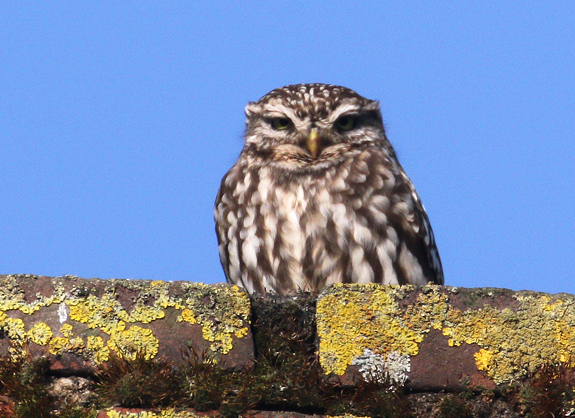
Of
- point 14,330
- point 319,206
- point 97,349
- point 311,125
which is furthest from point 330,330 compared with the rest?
point 311,125

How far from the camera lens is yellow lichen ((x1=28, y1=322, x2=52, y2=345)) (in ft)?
8.32

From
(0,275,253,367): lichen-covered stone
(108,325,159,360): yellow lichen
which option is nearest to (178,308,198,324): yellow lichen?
(0,275,253,367): lichen-covered stone

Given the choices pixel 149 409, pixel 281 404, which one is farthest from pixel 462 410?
pixel 149 409

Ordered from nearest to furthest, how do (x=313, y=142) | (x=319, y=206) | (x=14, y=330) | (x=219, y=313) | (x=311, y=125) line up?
(x=14, y=330)
(x=219, y=313)
(x=319, y=206)
(x=313, y=142)
(x=311, y=125)

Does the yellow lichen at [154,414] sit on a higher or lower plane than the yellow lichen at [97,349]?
lower

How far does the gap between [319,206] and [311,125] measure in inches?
28.2

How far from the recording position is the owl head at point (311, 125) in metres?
5.00

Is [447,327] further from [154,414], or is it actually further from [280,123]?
[280,123]

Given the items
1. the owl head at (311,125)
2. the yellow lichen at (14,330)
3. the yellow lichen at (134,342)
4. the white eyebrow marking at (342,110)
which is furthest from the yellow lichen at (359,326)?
the white eyebrow marking at (342,110)

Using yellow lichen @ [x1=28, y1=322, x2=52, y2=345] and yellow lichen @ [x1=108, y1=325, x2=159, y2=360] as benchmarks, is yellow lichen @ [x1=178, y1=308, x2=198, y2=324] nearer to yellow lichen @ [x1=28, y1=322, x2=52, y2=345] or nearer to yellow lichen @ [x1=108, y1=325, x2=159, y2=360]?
yellow lichen @ [x1=108, y1=325, x2=159, y2=360]

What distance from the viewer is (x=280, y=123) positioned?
5.29 m

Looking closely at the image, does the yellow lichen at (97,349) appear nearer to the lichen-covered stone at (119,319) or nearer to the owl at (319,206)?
the lichen-covered stone at (119,319)

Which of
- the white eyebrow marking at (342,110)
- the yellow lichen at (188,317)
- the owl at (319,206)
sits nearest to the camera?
the yellow lichen at (188,317)

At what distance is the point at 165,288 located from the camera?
8.93 ft
